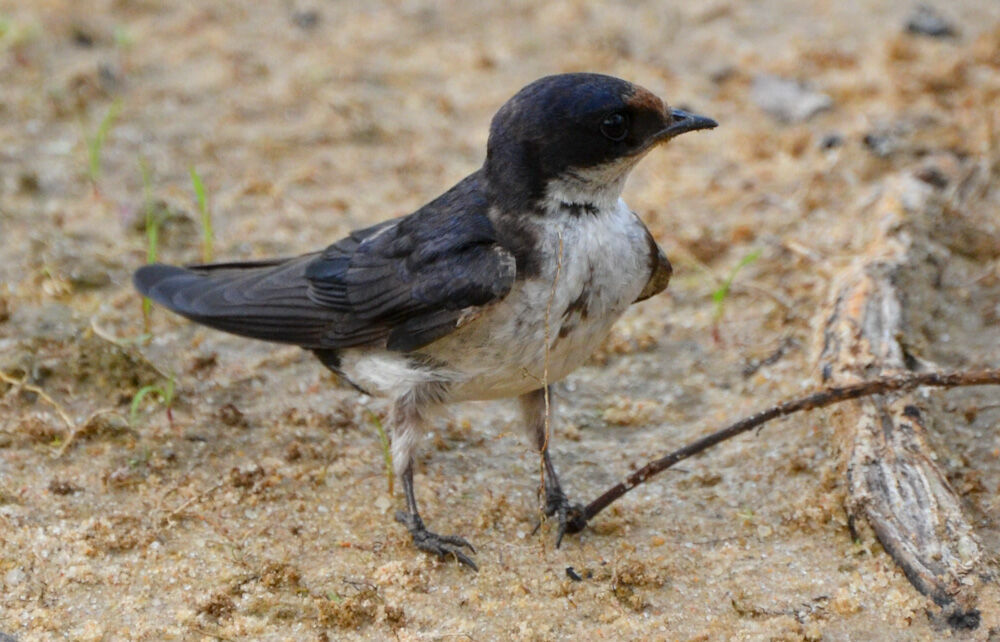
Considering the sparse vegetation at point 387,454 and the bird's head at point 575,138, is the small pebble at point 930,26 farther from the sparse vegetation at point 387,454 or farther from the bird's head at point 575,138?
the sparse vegetation at point 387,454

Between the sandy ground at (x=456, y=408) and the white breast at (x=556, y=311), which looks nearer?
the sandy ground at (x=456, y=408)

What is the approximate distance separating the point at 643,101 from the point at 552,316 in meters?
0.74

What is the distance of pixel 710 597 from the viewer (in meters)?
3.65

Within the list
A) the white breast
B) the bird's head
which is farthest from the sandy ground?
the bird's head

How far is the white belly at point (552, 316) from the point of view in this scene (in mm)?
3783

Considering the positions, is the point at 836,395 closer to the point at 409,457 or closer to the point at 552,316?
the point at 552,316

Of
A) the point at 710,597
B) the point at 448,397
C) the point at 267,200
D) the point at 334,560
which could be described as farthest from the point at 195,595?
the point at 267,200

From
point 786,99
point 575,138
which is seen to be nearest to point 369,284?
point 575,138

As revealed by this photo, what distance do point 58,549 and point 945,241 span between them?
12.1ft

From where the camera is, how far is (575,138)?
12.5ft

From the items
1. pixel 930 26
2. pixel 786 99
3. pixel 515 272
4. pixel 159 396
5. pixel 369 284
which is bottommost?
→ pixel 159 396

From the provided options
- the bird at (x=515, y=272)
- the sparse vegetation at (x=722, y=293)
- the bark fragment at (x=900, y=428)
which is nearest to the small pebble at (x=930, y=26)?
the bark fragment at (x=900, y=428)

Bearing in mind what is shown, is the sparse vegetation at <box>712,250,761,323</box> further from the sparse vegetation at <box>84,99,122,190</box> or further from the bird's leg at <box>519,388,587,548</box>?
the sparse vegetation at <box>84,99,122,190</box>

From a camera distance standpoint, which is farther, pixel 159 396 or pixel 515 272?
pixel 159 396
